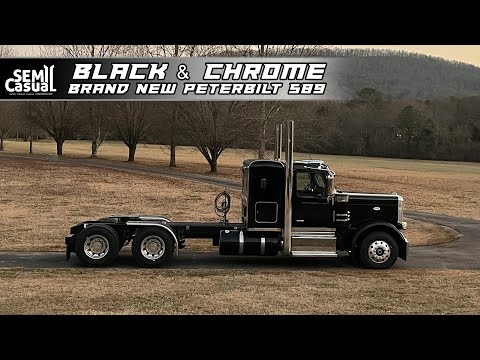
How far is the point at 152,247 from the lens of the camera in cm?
1474

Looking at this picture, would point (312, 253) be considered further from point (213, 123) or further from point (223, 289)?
point (213, 123)

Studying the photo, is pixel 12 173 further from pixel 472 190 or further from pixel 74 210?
pixel 472 190

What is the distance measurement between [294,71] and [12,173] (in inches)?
1400

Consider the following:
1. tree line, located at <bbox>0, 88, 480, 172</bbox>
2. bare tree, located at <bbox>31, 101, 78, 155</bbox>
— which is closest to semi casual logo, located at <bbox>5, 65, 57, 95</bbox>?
tree line, located at <bbox>0, 88, 480, 172</bbox>

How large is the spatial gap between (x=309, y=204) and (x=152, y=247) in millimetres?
4155

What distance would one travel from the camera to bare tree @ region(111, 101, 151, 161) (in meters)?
52.3

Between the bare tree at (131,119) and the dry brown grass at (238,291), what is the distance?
3928 cm

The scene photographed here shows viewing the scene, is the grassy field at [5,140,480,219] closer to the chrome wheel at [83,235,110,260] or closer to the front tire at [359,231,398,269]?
the front tire at [359,231,398,269]

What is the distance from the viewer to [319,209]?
A: 1509 centimetres

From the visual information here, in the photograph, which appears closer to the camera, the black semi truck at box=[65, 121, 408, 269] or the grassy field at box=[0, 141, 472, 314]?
the grassy field at box=[0, 141, 472, 314]

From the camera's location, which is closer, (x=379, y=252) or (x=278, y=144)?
(x=379, y=252)

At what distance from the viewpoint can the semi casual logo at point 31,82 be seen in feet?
47.4

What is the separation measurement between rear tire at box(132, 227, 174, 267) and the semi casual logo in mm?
4243

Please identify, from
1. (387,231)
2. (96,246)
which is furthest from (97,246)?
(387,231)
